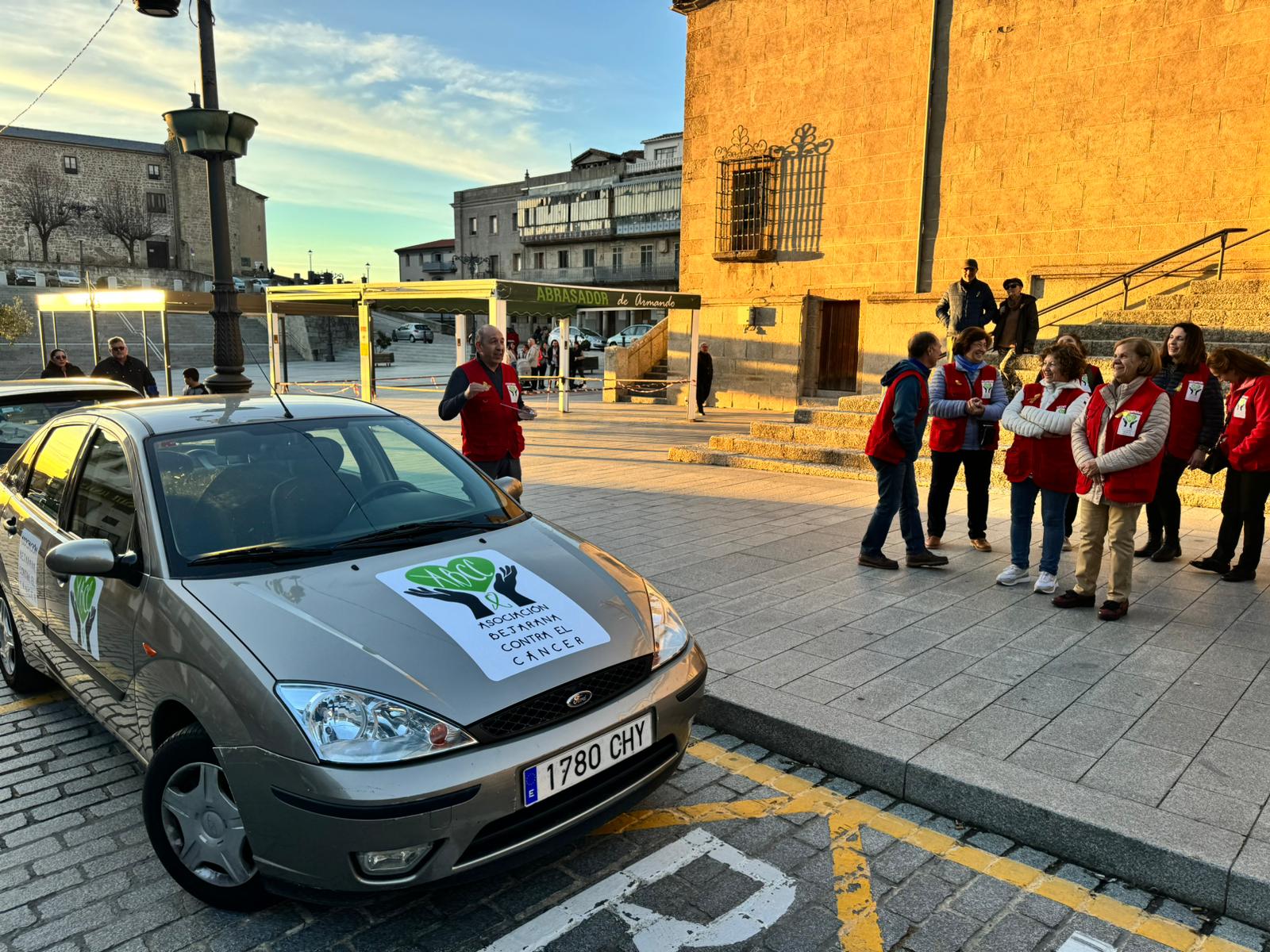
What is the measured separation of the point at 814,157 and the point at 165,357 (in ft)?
45.7

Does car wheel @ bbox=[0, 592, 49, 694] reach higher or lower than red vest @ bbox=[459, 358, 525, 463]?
lower

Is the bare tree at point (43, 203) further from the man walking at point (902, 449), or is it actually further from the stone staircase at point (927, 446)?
the man walking at point (902, 449)

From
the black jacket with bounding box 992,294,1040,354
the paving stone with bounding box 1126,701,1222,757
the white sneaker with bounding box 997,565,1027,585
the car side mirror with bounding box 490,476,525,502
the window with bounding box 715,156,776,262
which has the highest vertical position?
the window with bounding box 715,156,776,262

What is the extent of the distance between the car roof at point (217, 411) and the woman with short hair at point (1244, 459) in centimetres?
589

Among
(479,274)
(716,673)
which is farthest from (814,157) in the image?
(479,274)

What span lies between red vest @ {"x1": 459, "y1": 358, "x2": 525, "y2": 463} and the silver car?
2307 mm

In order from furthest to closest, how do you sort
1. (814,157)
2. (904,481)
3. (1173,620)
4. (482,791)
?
(814,157) < (904,481) < (1173,620) < (482,791)

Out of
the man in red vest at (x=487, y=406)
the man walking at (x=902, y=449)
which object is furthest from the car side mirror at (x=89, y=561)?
the man walking at (x=902, y=449)

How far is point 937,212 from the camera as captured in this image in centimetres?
1625

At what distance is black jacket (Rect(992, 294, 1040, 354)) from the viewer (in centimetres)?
1130

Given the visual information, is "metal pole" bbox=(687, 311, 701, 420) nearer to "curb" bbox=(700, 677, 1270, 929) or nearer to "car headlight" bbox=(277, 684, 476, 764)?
"curb" bbox=(700, 677, 1270, 929)

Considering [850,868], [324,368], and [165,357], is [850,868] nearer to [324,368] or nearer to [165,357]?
[165,357]

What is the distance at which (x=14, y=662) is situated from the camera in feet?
14.2

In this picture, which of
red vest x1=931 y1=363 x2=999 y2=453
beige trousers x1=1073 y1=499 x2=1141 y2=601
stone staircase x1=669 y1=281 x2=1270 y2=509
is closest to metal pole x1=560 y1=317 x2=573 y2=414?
stone staircase x1=669 y1=281 x2=1270 y2=509
